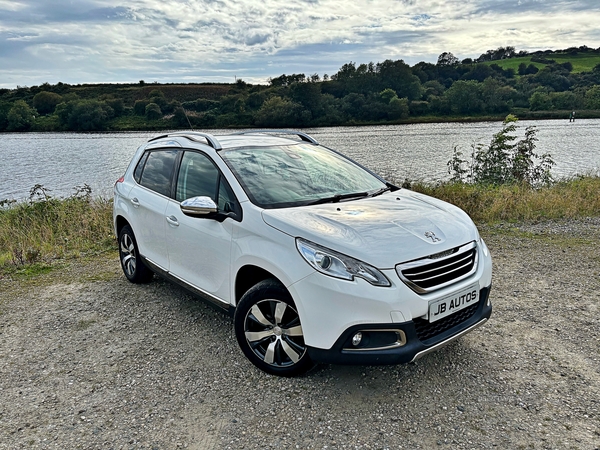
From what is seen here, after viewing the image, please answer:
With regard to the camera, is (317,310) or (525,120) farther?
(525,120)

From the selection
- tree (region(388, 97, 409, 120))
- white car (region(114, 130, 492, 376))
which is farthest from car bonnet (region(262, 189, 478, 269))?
tree (region(388, 97, 409, 120))

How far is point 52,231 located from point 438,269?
8874 mm

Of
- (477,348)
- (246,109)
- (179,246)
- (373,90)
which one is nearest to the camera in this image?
(477,348)

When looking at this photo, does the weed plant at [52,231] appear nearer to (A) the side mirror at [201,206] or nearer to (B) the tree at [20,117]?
(A) the side mirror at [201,206]

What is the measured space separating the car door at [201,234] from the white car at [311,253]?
0.05 ft

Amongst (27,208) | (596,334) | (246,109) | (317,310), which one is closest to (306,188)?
(317,310)

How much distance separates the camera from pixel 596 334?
3.88 meters

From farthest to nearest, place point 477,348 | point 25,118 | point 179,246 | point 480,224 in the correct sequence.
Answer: point 25,118
point 480,224
point 179,246
point 477,348

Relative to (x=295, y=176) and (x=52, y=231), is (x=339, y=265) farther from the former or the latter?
(x=52, y=231)

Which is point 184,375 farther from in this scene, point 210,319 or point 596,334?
point 596,334

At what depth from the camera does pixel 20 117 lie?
184 ft

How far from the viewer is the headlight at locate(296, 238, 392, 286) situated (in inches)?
108

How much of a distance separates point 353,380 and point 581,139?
36.7m

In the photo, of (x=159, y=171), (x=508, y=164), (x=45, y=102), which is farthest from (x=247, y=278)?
(x=45, y=102)
